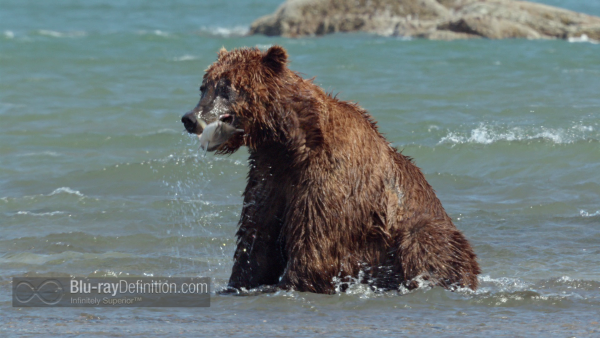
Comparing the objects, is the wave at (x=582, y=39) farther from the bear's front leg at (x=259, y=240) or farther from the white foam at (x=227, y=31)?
the bear's front leg at (x=259, y=240)

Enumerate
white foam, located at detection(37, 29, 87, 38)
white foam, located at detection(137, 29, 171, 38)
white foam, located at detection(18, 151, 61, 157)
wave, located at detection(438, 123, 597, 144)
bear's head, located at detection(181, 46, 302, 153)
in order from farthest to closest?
white foam, located at detection(37, 29, 87, 38), white foam, located at detection(137, 29, 171, 38), white foam, located at detection(18, 151, 61, 157), wave, located at detection(438, 123, 597, 144), bear's head, located at detection(181, 46, 302, 153)

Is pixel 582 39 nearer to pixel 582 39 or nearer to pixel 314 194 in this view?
pixel 582 39

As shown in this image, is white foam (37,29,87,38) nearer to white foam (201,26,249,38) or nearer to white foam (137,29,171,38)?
white foam (137,29,171,38)

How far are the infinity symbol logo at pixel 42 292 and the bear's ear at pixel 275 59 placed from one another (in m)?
1.97

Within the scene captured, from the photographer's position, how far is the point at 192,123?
4.54m

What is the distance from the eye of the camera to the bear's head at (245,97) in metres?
4.64

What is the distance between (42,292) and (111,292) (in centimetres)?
44

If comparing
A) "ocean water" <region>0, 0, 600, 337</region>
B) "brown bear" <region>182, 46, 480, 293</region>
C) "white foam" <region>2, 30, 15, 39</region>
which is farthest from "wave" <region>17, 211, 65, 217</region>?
"white foam" <region>2, 30, 15, 39</region>

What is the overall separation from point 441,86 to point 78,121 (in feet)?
20.6

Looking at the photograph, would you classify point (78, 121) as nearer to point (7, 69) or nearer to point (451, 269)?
point (7, 69)

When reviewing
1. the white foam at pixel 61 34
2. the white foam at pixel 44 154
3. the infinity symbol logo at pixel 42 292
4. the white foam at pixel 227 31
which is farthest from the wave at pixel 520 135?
the white foam at pixel 61 34

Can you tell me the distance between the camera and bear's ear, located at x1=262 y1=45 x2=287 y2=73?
4758mm

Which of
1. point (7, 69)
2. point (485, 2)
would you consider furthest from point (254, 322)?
point (485, 2)

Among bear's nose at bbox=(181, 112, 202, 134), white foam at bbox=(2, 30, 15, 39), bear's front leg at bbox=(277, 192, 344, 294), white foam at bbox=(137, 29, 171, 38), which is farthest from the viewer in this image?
white foam at bbox=(137, 29, 171, 38)
